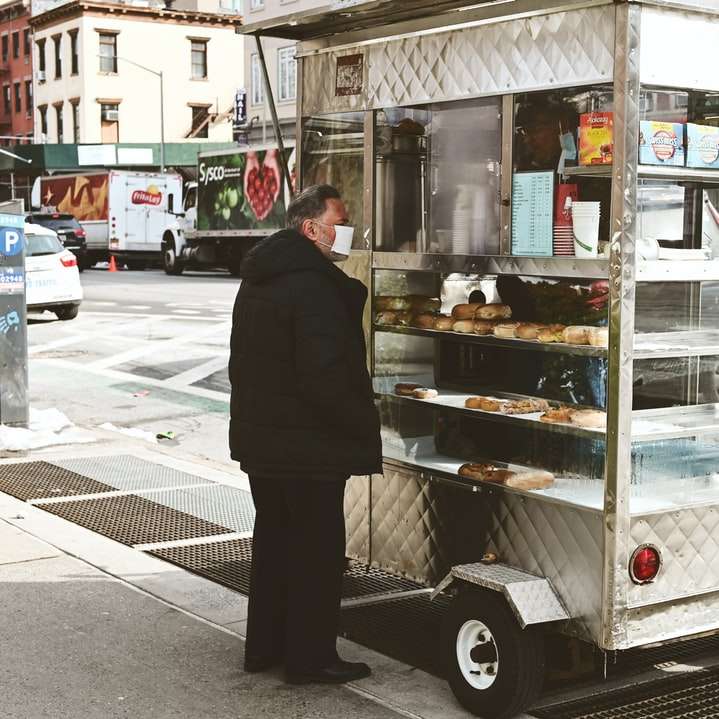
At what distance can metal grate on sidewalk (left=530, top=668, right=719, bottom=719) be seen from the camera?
4461 mm

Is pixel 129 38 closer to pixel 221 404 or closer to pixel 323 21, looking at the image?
pixel 221 404

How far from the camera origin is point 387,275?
560cm

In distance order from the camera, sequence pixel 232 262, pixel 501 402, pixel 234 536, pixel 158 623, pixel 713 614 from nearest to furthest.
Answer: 1. pixel 713 614
2. pixel 501 402
3. pixel 158 623
4. pixel 234 536
5. pixel 232 262

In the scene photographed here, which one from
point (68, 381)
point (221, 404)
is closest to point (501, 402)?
point (221, 404)

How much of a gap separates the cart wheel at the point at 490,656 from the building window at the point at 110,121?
62.5 meters

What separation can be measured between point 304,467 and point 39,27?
68835 mm

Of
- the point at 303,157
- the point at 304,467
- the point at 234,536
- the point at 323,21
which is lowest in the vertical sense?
the point at 234,536

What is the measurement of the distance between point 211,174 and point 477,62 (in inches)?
1296

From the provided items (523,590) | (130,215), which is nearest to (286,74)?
(130,215)

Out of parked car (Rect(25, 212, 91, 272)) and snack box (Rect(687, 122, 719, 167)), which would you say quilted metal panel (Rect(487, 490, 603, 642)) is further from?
parked car (Rect(25, 212, 91, 272))

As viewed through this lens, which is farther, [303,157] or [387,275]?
[303,157]

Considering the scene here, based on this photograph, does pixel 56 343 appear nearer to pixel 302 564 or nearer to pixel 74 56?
pixel 302 564

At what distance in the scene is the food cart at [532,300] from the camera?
170 inches

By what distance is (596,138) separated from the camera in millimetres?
4391
